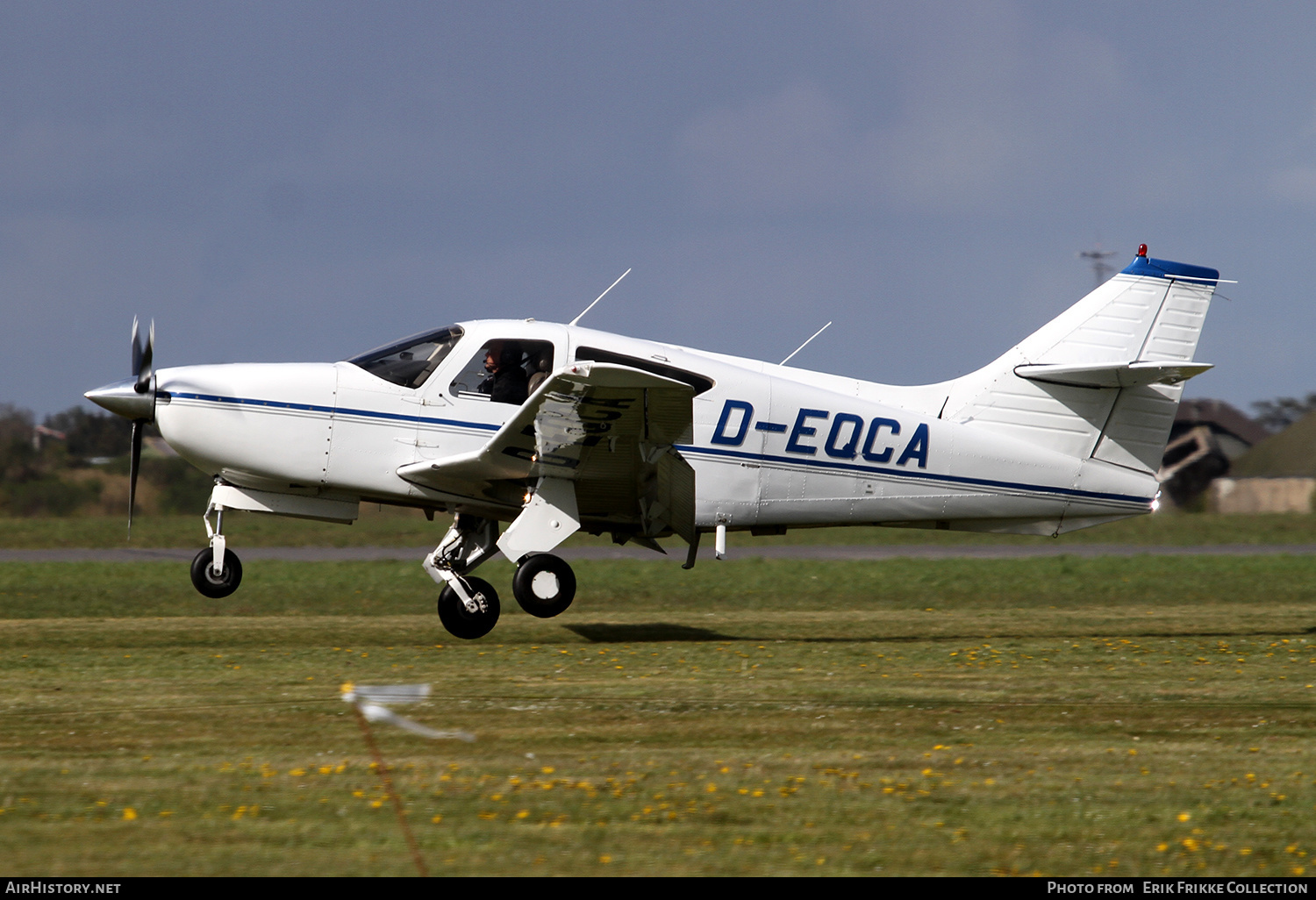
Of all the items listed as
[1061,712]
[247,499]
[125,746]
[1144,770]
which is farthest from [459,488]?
[1144,770]

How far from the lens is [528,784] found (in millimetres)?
5375

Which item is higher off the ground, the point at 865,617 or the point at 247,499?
the point at 247,499

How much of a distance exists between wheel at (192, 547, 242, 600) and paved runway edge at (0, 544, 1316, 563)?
10.7 metres

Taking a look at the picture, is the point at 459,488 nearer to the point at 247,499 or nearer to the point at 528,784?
the point at 247,499

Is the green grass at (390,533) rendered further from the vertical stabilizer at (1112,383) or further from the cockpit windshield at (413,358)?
the cockpit windshield at (413,358)

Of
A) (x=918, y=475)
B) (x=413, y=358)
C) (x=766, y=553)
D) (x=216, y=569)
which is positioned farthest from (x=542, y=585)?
(x=766, y=553)

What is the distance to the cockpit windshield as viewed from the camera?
10.4 meters

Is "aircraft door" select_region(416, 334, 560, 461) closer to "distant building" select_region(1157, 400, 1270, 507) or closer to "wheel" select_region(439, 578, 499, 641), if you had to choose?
"wheel" select_region(439, 578, 499, 641)

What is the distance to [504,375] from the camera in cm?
1039

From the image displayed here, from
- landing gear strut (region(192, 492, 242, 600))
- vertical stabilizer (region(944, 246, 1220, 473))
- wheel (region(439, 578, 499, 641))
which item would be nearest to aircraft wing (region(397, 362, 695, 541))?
wheel (region(439, 578, 499, 641))

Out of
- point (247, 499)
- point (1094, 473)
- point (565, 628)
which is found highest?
point (1094, 473)

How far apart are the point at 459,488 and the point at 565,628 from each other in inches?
80.6

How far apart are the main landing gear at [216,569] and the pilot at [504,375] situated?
2.48 meters
